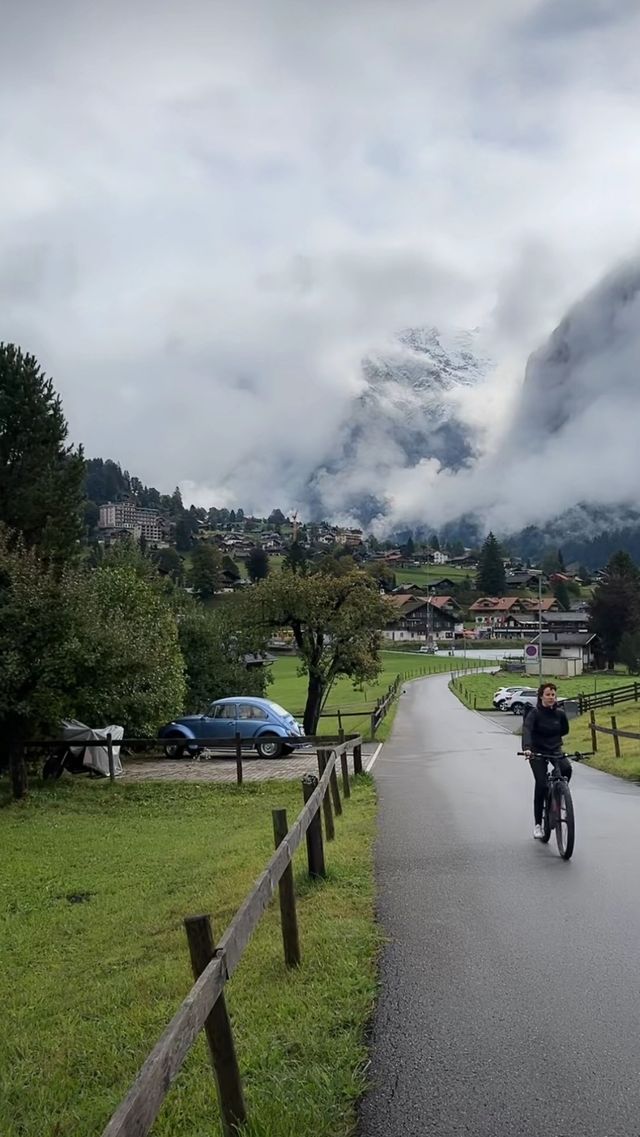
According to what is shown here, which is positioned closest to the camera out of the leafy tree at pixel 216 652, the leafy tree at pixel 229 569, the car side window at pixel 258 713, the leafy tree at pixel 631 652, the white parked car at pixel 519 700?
the car side window at pixel 258 713

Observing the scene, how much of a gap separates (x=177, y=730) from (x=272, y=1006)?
22.7 metres

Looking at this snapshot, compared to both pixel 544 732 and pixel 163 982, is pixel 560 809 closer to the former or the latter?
pixel 544 732

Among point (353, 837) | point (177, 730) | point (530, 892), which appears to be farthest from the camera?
point (177, 730)

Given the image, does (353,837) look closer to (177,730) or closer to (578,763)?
(578,763)

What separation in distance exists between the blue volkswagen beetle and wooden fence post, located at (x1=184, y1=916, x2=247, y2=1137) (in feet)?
72.2

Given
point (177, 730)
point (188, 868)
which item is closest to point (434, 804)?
point (188, 868)

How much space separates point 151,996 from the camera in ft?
18.7

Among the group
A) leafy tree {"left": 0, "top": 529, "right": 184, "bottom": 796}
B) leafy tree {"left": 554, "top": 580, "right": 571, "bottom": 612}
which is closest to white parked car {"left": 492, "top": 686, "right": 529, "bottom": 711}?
leafy tree {"left": 0, "top": 529, "right": 184, "bottom": 796}

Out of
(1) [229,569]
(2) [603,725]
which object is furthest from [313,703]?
(1) [229,569]

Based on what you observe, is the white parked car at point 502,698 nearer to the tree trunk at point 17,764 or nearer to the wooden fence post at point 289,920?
the tree trunk at point 17,764

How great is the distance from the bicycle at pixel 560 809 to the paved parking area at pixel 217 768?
35.8 feet

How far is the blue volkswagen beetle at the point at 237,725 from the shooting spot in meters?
26.0

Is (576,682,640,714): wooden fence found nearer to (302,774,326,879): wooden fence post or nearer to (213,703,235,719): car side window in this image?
(213,703,235,719): car side window

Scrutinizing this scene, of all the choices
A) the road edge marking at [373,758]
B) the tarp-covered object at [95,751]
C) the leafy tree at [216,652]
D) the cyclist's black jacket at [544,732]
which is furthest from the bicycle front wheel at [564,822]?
the leafy tree at [216,652]
